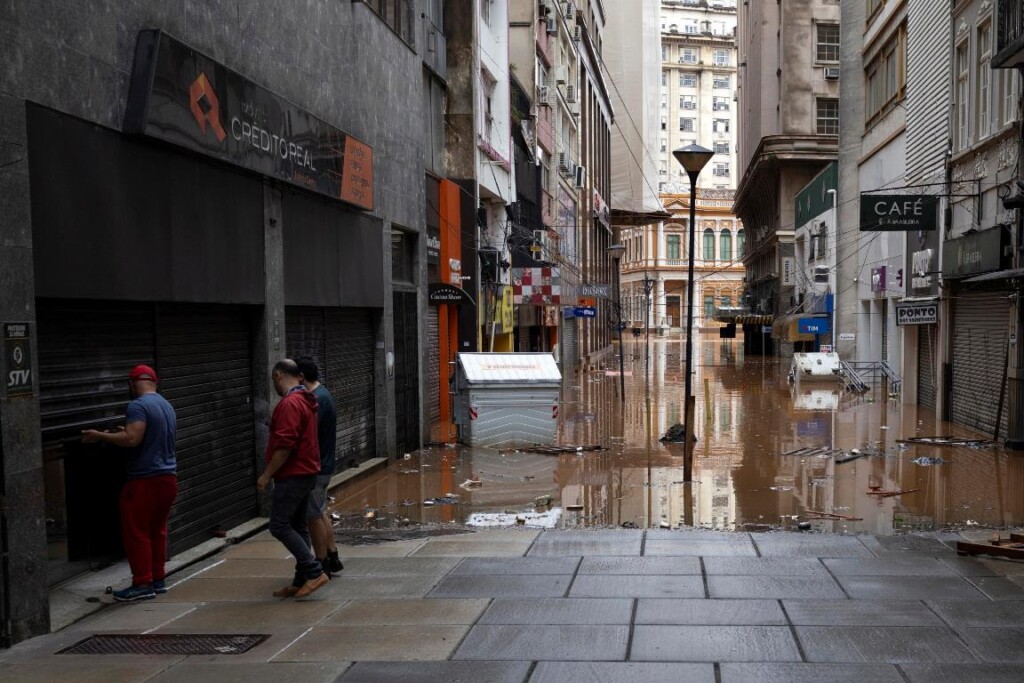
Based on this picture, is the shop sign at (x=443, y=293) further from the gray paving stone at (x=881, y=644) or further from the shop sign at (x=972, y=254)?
the gray paving stone at (x=881, y=644)

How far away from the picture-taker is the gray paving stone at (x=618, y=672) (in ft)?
19.8

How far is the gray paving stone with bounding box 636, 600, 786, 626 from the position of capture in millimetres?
7199

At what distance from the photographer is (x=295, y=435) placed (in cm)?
805

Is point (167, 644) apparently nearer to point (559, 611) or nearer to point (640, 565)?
point (559, 611)

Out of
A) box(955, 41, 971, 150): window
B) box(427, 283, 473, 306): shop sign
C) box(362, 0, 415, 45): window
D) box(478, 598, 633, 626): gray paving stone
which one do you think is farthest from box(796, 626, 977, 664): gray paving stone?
box(955, 41, 971, 150): window

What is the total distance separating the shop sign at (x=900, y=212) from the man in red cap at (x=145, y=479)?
17703 mm

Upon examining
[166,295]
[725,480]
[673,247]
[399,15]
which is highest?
[673,247]

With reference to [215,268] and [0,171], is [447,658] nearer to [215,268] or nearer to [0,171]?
[0,171]

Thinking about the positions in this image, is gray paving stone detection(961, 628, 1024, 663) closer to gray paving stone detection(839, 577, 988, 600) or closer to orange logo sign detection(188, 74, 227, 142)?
gray paving stone detection(839, 577, 988, 600)

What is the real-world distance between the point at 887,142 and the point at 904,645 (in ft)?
89.6

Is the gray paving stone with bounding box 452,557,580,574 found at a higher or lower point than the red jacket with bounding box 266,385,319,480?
lower

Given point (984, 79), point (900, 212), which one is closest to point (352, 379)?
point (900, 212)

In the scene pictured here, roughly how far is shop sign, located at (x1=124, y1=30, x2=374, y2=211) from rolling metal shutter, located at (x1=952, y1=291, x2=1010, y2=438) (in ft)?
40.7

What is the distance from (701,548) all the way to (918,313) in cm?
1596
